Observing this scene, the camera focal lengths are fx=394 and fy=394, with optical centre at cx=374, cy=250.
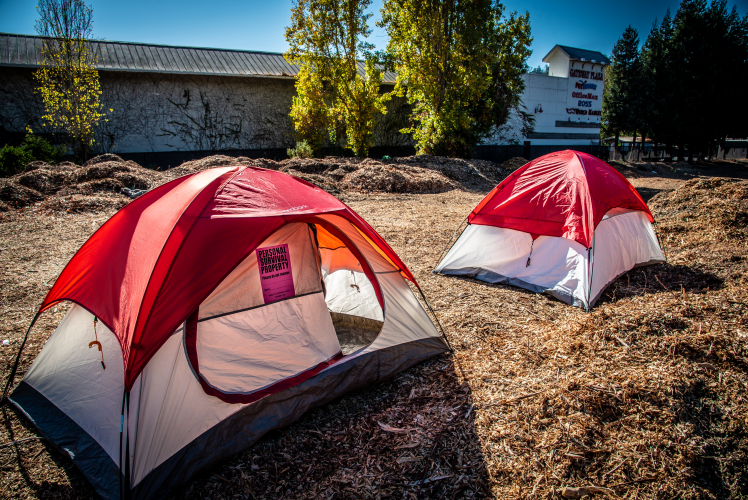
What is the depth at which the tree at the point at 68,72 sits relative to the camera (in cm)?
1348

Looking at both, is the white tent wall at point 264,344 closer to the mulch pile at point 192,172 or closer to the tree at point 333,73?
the mulch pile at point 192,172

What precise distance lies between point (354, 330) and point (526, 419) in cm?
179

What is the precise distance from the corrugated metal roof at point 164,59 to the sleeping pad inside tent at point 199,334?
55.6 feet

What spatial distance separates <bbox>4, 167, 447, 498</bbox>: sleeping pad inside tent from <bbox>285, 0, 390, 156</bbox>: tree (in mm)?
15290

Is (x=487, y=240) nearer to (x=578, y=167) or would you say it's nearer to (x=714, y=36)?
(x=578, y=167)

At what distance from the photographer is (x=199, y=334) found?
2.71 metres

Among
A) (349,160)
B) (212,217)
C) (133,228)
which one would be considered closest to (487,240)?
(212,217)

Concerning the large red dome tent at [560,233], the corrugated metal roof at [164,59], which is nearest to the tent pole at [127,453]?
the large red dome tent at [560,233]

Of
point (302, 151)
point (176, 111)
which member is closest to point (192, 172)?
point (302, 151)

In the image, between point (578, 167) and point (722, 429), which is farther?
point (578, 167)

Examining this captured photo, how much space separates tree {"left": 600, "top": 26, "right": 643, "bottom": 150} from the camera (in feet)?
81.5

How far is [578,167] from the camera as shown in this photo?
16.0 ft

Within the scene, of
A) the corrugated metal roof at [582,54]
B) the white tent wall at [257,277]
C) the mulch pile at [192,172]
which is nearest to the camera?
the white tent wall at [257,277]

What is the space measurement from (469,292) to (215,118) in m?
17.5
